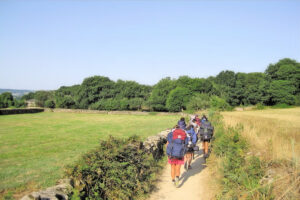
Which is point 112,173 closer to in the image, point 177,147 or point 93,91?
point 177,147

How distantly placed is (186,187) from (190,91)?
59036 millimetres

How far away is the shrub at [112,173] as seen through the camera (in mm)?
4941

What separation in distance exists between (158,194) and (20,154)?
7.32 meters

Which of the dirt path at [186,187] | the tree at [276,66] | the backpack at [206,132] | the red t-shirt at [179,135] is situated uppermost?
the tree at [276,66]

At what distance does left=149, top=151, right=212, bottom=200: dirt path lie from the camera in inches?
261

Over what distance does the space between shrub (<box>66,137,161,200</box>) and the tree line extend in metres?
49.3

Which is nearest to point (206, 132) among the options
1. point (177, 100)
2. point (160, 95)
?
point (177, 100)

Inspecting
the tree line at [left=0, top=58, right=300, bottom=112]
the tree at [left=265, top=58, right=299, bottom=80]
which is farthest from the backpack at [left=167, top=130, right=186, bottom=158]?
the tree at [left=265, top=58, right=299, bottom=80]

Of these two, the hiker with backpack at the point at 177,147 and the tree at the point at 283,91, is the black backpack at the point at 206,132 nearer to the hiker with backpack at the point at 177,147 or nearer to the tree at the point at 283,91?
the hiker with backpack at the point at 177,147

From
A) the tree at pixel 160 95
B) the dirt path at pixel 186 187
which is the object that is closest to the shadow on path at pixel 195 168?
the dirt path at pixel 186 187

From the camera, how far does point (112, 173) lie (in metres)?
5.69

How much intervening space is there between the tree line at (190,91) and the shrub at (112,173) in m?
49.3

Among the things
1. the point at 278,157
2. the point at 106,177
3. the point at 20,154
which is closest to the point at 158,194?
the point at 106,177

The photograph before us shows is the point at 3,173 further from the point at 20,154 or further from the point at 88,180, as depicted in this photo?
the point at 88,180
